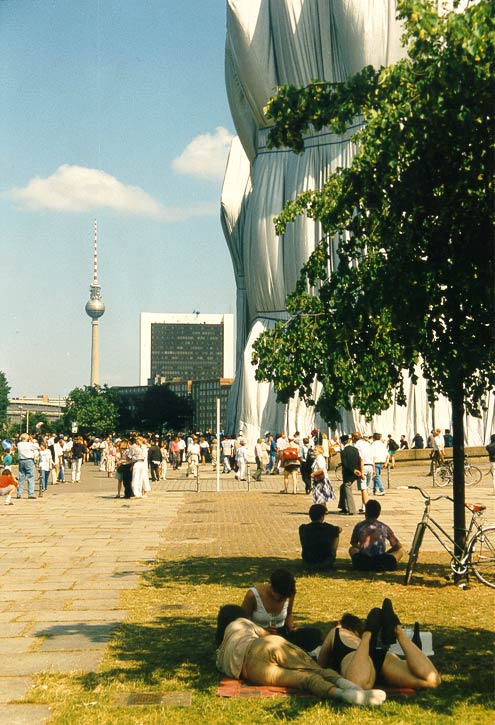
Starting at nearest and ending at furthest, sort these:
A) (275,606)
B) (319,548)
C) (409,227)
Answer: (275,606) → (409,227) → (319,548)

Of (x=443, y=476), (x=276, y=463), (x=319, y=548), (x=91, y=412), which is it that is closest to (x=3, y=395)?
(x=91, y=412)

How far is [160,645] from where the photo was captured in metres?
7.86

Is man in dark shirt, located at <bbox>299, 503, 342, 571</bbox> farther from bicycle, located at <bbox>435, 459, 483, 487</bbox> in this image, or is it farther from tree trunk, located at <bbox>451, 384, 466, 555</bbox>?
bicycle, located at <bbox>435, 459, 483, 487</bbox>

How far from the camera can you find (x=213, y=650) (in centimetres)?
770

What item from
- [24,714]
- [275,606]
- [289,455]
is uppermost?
[289,455]

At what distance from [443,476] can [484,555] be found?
19.6 m

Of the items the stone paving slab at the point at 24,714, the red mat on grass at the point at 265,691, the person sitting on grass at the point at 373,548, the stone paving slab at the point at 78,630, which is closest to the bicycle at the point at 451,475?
the person sitting on grass at the point at 373,548

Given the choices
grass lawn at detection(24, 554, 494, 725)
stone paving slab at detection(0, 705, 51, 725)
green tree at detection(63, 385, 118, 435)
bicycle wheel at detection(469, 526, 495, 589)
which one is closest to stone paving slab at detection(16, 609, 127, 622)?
grass lawn at detection(24, 554, 494, 725)

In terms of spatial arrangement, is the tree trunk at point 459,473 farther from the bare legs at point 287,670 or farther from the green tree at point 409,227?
the bare legs at point 287,670

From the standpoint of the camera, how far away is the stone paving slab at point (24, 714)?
5754 millimetres

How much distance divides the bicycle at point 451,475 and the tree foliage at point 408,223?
17.9 meters

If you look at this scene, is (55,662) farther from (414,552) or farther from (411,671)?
(414,552)

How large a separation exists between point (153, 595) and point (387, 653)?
13.6ft

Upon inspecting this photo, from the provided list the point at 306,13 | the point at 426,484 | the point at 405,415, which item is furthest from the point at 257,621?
the point at 306,13
